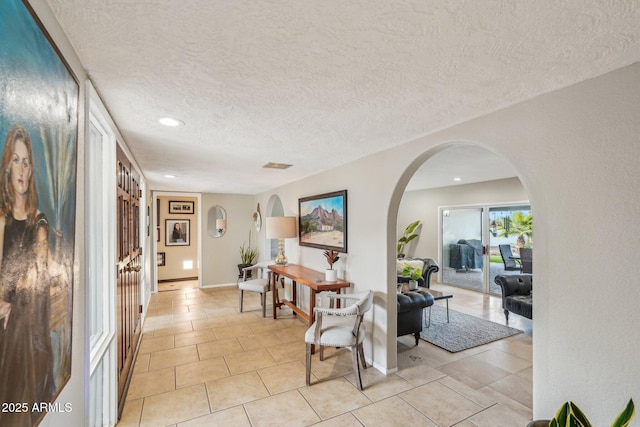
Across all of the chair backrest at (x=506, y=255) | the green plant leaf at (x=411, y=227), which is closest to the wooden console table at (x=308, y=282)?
the green plant leaf at (x=411, y=227)

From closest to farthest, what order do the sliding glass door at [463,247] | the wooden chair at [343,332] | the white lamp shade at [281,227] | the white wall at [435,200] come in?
the wooden chair at [343,332] < the white lamp shade at [281,227] < the white wall at [435,200] < the sliding glass door at [463,247]

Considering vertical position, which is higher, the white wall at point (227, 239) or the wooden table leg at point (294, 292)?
the white wall at point (227, 239)

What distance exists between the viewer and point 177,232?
24.3 ft

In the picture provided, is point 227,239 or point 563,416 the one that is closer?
point 563,416

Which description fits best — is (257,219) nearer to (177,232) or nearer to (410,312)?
(177,232)

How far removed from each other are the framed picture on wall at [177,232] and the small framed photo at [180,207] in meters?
0.23

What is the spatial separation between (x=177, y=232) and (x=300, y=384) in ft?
19.5

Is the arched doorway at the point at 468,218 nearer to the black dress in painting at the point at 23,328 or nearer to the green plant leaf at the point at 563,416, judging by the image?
the green plant leaf at the point at 563,416

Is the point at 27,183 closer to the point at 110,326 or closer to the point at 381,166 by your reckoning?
the point at 110,326

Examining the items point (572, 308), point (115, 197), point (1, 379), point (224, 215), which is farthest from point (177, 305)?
point (572, 308)

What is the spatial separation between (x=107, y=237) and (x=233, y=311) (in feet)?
10.3

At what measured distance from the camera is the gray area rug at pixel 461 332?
3562 mm

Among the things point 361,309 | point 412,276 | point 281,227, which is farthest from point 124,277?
point 412,276

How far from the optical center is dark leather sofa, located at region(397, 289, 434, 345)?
331cm
